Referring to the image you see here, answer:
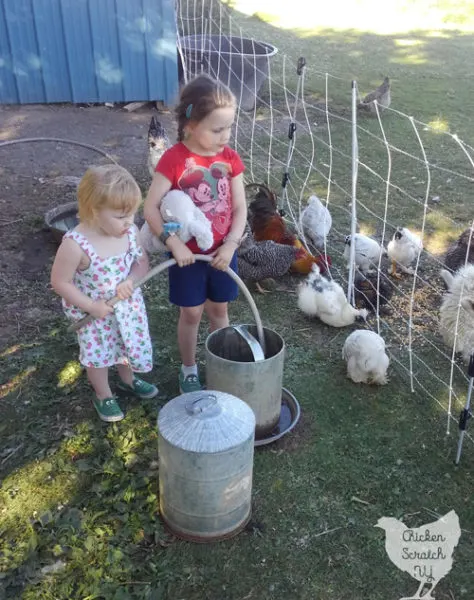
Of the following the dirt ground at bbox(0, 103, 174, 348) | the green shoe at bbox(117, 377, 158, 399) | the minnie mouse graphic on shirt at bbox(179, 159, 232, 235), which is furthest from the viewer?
the dirt ground at bbox(0, 103, 174, 348)

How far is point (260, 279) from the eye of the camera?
431cm

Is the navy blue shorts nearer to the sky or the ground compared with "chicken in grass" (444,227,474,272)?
nearer to the sky

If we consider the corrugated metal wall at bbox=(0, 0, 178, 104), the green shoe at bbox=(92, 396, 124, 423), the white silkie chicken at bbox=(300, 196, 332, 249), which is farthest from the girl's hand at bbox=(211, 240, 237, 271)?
the corrugated metal wall at bbox=(0, 0, 178, 104)

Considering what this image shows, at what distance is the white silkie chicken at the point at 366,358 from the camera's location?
3.19 m

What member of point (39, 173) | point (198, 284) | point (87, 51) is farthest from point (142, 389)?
point (87, 51)

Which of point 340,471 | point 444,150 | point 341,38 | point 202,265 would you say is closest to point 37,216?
point 202,265

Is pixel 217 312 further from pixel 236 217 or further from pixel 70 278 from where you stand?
pixel 70 278

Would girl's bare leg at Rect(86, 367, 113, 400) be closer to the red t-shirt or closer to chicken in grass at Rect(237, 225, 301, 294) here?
the red t-shirt

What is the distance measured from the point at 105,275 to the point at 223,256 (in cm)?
55

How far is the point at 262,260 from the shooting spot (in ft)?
13.8

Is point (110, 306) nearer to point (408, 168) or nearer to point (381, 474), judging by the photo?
point (381, 474)

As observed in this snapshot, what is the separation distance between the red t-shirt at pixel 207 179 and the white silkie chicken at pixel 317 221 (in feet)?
6.60

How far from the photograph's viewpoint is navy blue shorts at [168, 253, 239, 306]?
2.78 metres

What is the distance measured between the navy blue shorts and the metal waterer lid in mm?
702
